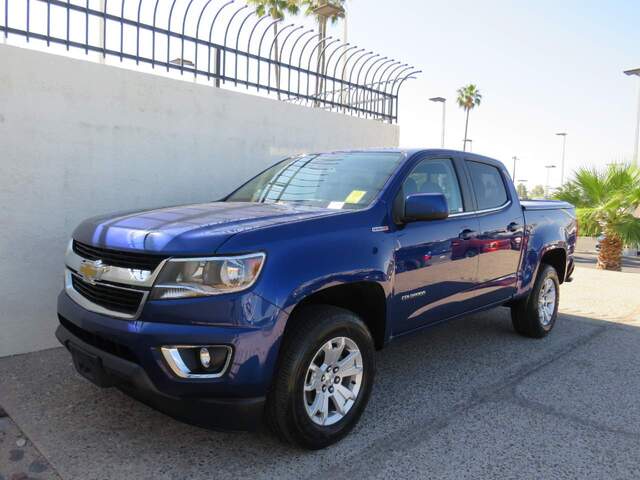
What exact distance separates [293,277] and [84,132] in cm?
294

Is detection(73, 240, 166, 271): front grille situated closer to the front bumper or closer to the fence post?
the front bumper

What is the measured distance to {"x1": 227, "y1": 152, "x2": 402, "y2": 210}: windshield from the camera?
359 centimetres

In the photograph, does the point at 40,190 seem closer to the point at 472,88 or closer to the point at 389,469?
the point at 389,469

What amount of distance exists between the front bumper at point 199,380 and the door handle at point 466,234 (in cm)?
184

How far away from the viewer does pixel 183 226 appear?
9.21 feet

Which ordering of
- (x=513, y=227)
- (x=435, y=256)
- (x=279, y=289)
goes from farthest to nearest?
(x=513, y=227)
(x=435, y=256)
(x=279, y=289)

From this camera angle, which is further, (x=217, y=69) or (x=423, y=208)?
(x=217, y=69)

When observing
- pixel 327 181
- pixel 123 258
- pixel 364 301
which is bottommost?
pixel 364 301

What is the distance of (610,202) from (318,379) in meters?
10.4

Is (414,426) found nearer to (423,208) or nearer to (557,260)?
(423,208)

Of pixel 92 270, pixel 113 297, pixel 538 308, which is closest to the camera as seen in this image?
pixel 113 297

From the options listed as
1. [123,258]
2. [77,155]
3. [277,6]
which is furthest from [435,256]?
[277,6]

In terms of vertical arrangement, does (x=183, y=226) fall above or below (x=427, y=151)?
below

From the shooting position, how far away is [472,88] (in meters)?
50.8
